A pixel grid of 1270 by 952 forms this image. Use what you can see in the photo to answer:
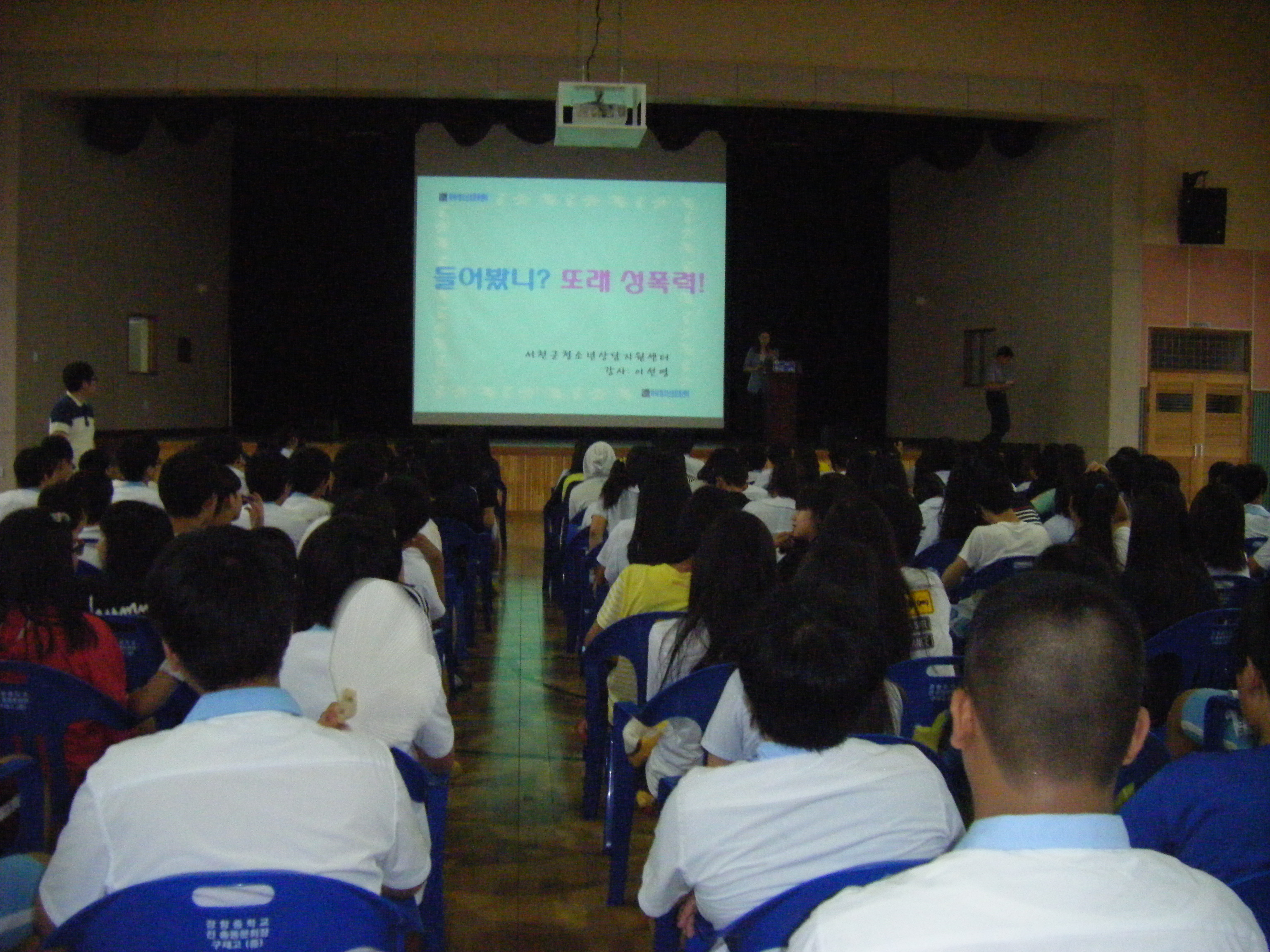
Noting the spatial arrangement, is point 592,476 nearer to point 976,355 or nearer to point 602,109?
point 602,109

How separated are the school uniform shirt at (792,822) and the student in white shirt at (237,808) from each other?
37cm

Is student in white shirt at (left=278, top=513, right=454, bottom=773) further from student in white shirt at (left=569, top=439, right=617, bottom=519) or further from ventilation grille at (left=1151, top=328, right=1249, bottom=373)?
ventilation grille at (left=1151, top=328, right=1249, bottom=373)

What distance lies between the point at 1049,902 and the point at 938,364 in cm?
1267

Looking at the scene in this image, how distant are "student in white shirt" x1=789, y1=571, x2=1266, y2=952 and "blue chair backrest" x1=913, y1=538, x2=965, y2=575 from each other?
3.44 metres

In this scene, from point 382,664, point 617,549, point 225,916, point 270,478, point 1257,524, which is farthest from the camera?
point 1257,524

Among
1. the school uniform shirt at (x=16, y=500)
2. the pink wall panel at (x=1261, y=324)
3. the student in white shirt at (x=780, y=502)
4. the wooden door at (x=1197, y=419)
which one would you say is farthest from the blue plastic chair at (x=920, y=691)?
the pink wall panel at (x=1261, y=324)

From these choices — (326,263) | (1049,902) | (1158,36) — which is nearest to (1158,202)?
(1158,36)

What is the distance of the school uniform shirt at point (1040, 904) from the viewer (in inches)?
34.8

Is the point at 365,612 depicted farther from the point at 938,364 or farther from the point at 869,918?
the point at 938,364

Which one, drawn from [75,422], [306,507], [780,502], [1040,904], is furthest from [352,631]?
[75,422]

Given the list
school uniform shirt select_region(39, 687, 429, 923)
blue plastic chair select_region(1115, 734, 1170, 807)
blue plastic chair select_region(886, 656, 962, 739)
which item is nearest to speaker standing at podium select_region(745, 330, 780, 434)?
blue plastic chair select_region(886, 656, 962, 739)

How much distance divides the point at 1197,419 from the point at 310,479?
8941mm

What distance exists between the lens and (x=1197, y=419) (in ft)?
35.7

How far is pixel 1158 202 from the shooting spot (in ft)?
34.6
